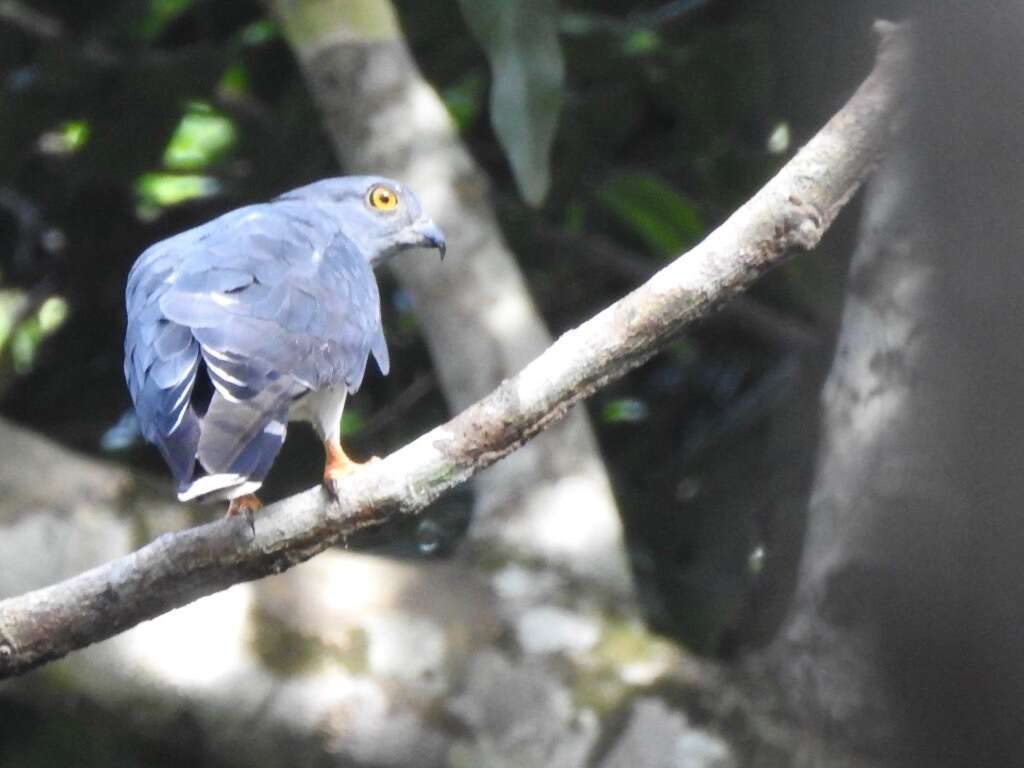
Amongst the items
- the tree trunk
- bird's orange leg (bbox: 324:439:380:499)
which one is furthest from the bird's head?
the tree trunk

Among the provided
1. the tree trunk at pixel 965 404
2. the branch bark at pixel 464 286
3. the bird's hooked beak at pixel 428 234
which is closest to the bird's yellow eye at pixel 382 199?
the bird's hooked beak at pixel 428 234

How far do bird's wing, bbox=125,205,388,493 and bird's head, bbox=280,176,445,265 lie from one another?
1.98 feet

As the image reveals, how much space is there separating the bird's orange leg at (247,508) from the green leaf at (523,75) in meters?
1.54

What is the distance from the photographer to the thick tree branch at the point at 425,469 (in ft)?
8.87

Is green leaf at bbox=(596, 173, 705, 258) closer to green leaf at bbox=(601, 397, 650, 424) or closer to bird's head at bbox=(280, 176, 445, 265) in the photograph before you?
green leaf at bbox=(601, 397, 650, 424)

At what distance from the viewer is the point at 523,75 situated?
14.6 ft

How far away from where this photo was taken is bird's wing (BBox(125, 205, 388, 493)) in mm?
2848

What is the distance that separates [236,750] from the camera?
3.96m

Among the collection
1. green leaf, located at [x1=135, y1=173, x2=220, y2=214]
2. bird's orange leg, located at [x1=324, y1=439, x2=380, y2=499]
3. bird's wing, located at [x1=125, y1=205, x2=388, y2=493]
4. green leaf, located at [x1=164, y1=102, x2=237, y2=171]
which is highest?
bird's wing, located at [x1=125, y1=205, x2=388, y2=493]

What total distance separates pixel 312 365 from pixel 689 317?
33.7 inches

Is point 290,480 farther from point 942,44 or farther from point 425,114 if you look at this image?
point 942,44

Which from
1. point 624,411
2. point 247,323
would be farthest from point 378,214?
point 624,411

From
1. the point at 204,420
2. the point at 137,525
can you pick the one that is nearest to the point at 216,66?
the point at 137,525

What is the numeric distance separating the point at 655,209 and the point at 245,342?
3.10 metres
